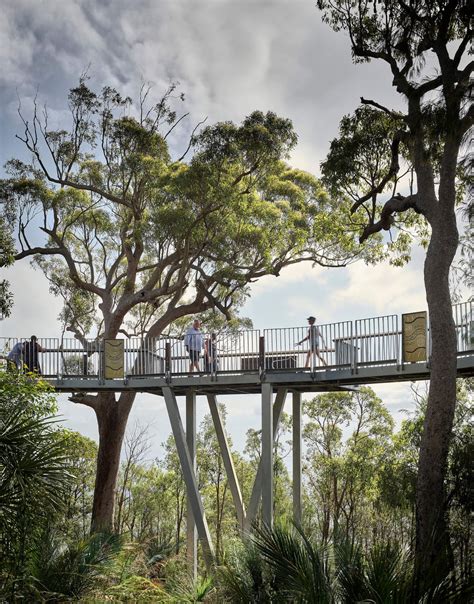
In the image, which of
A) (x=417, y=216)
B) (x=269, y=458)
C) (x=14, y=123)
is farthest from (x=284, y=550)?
(x=14, y=123)

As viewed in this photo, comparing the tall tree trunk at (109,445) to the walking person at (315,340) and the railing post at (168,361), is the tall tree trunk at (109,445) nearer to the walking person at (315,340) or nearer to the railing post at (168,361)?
the railing post at (168,361)

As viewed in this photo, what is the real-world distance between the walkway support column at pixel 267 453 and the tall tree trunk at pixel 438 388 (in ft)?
19.9

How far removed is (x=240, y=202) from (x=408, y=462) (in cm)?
884

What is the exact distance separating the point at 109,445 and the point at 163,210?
23.5ft

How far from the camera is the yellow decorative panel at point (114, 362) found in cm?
2133

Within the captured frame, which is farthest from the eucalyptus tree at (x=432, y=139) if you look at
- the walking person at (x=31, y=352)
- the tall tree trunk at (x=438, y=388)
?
the walking person at (x=31, y=352)

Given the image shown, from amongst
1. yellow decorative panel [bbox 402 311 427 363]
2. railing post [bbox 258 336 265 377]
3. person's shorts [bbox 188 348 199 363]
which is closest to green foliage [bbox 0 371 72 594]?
yellow decorative panel [bbox 402 311 427 363]

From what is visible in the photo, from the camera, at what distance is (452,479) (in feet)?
43.9

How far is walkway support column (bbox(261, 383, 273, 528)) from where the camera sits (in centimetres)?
1895

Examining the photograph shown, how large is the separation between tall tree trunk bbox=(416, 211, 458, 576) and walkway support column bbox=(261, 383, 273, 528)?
19.9 ft

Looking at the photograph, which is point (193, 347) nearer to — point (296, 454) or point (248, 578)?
point (296, 454)

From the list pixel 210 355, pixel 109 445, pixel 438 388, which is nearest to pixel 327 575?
pixel 438 388

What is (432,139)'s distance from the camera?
1530 cm

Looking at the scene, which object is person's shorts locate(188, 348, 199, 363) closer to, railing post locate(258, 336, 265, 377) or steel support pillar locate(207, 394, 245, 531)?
railing post locate(258, 336, 265, 377)
